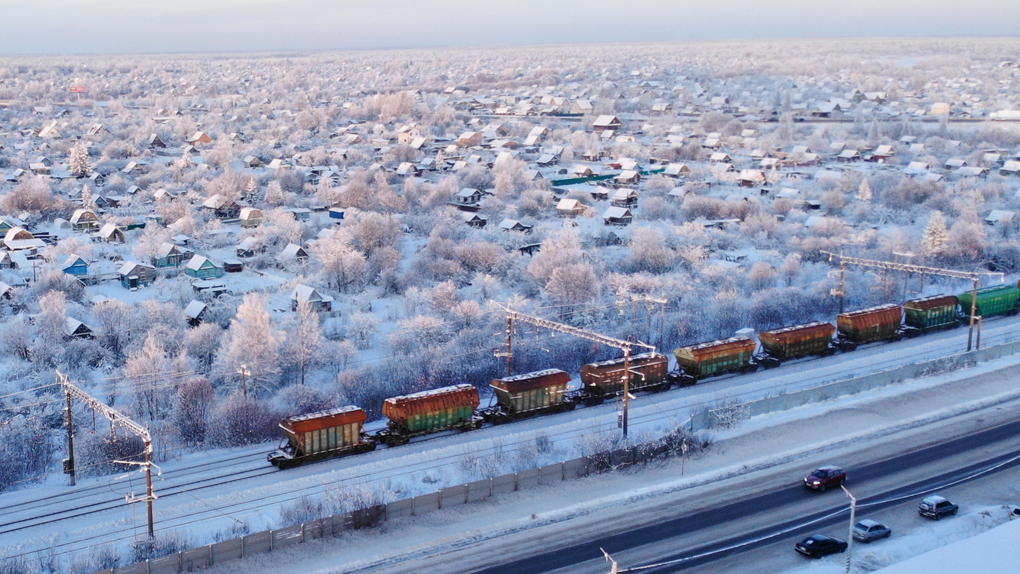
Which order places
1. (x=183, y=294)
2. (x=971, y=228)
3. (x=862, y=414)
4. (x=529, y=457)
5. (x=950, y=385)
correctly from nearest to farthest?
(x=529, y=457), (x=862, y=414), (x=950, y=385), (x=183, y=294), (x=971, y=228)

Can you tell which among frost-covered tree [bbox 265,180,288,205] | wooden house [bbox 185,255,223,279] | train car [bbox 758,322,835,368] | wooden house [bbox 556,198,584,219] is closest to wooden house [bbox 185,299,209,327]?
wooden house [bbox 185,255,223,279]

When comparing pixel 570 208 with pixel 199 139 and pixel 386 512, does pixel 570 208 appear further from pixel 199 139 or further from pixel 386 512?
pixel 199 139

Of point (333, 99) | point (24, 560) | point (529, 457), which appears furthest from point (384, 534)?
point (333, 99)

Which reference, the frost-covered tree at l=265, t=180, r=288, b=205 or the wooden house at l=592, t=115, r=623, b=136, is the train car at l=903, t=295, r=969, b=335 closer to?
the frost-covered tree at l=265, t=180, r=288, b=205

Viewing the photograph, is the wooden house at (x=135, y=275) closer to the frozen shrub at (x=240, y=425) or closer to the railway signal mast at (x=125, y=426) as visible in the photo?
the frozen shrub at (x=240, y=425)

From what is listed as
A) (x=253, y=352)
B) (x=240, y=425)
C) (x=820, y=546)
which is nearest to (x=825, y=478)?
(x=820, y=546)

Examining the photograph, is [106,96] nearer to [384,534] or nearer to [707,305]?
[707,305]
